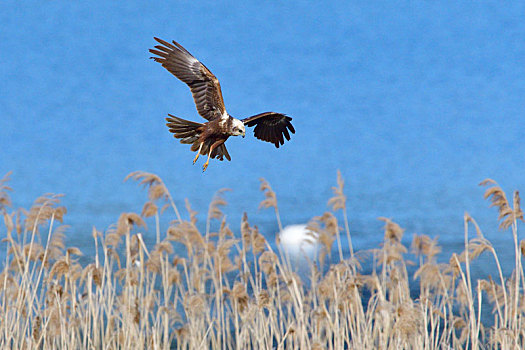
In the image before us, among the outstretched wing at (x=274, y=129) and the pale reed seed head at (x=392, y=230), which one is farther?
the pale reed seed head at (x=392, y=230)

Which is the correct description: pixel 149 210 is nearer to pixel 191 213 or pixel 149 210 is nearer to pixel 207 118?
pixel 191 213

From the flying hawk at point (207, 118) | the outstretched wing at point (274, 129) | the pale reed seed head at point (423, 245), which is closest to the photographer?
the flying hawk at point (207, 118)

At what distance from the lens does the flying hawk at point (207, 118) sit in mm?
3404

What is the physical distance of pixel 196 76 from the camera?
447cm

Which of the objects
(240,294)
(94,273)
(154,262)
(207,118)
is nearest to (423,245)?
(240,294)

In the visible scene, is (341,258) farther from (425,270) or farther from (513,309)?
(513,309)

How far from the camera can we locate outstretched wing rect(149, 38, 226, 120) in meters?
4.16

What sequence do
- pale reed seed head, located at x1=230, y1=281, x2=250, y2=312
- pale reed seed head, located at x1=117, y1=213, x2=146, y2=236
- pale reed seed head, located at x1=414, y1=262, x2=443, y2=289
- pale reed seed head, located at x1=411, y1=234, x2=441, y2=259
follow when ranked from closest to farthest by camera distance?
pale reed seed head, located at x1=230, y1=281, x2=250, y2=312, pale reed seed head, located at x1=117, y1=213, x2=146, y2=236, pale reed seed head, located at x1=414, y1=262, x2=443, y2=289, pale reed seed head, located at x1=411, y1=234, x2=441, y2=259

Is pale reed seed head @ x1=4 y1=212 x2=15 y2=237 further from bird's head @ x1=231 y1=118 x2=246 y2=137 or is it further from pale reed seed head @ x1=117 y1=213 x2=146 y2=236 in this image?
bird's head @ x1=231 y1=118 x2=246 y2=137

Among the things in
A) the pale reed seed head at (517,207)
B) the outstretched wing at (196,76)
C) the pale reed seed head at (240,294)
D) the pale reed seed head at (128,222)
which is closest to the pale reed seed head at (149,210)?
the pale reed seed head at (128,222)

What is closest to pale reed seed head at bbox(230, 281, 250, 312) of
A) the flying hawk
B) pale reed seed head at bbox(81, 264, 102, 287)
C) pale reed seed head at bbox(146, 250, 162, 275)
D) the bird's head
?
pale reed seed head at bbox(146, 250, 162, 275)

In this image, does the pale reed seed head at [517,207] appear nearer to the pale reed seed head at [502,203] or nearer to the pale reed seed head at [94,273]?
the pale reed seed head at [502,203]

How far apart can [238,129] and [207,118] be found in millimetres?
894

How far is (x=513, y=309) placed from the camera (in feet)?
20.5
